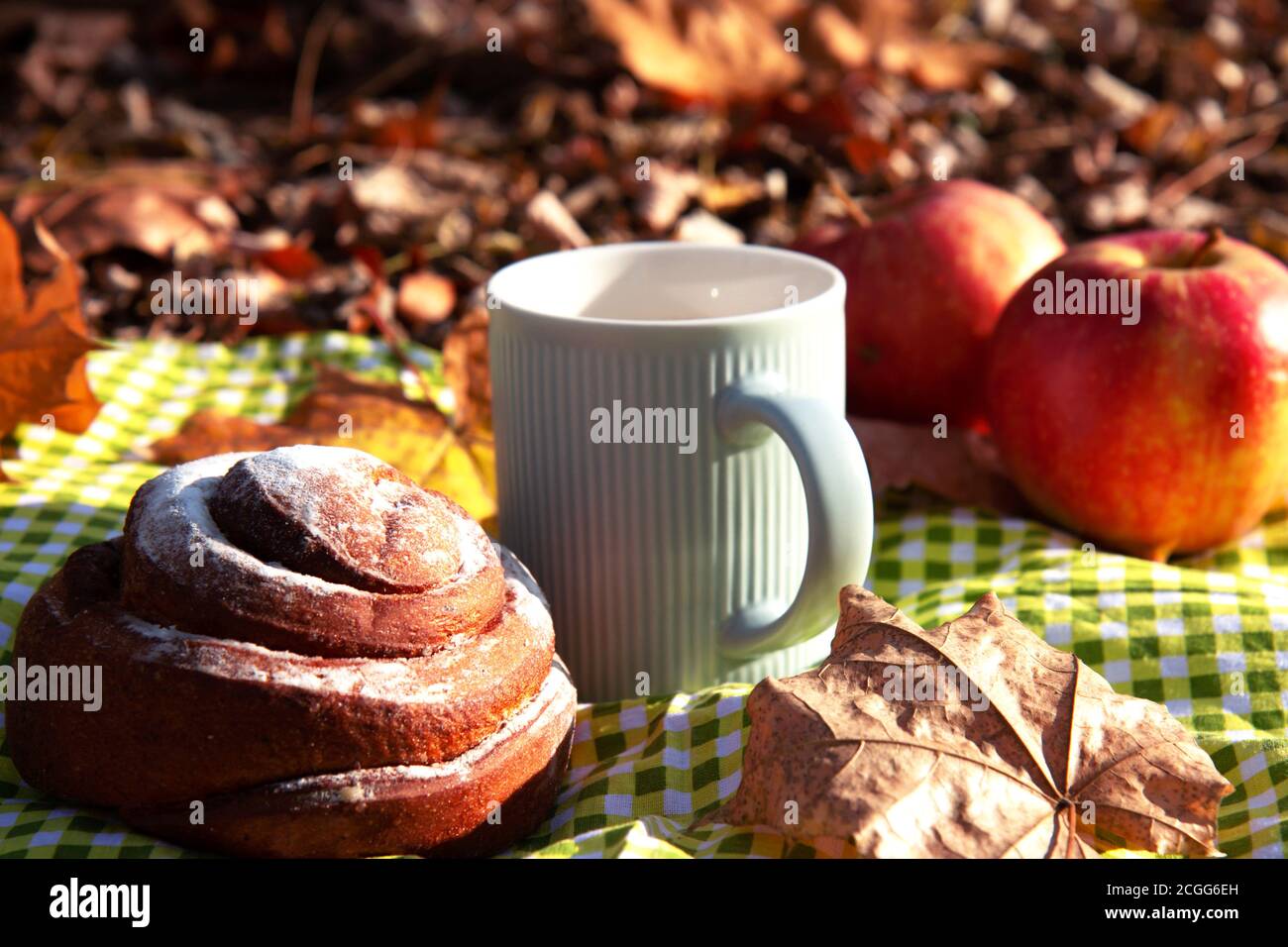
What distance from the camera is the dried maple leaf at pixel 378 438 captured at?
1.20m

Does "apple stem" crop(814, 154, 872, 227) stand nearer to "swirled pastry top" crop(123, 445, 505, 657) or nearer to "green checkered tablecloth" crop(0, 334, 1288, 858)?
"green checkered tablecloth" crop(0, 334, 1288, 858)

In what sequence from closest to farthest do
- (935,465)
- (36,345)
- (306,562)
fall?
(306,562), (36,345), (935,465)

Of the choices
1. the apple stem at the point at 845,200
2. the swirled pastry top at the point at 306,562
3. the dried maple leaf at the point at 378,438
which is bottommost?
the dried maple leaf at the point at 378,438

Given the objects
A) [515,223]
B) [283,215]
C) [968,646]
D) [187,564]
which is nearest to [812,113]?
[515,223]

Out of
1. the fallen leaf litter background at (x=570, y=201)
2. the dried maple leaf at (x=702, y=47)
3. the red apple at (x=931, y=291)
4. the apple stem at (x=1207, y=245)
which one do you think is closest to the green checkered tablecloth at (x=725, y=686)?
the fallen leaf litter background at (x=570, y=201)

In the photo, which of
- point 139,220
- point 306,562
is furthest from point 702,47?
point 306,562

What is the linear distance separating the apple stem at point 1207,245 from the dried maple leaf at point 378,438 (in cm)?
66

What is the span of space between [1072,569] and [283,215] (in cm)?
109

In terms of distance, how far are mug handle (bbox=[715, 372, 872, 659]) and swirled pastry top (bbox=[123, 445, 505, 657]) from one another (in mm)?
202

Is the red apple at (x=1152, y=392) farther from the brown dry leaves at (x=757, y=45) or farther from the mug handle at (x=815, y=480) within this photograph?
the brown dry leaves at (x=757, y=45)

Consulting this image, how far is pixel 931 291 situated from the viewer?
1.31 metres

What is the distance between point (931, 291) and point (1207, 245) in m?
0.25

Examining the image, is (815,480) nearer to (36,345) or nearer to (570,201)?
(36,345)

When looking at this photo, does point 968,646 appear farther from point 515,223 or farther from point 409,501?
point 515,223
